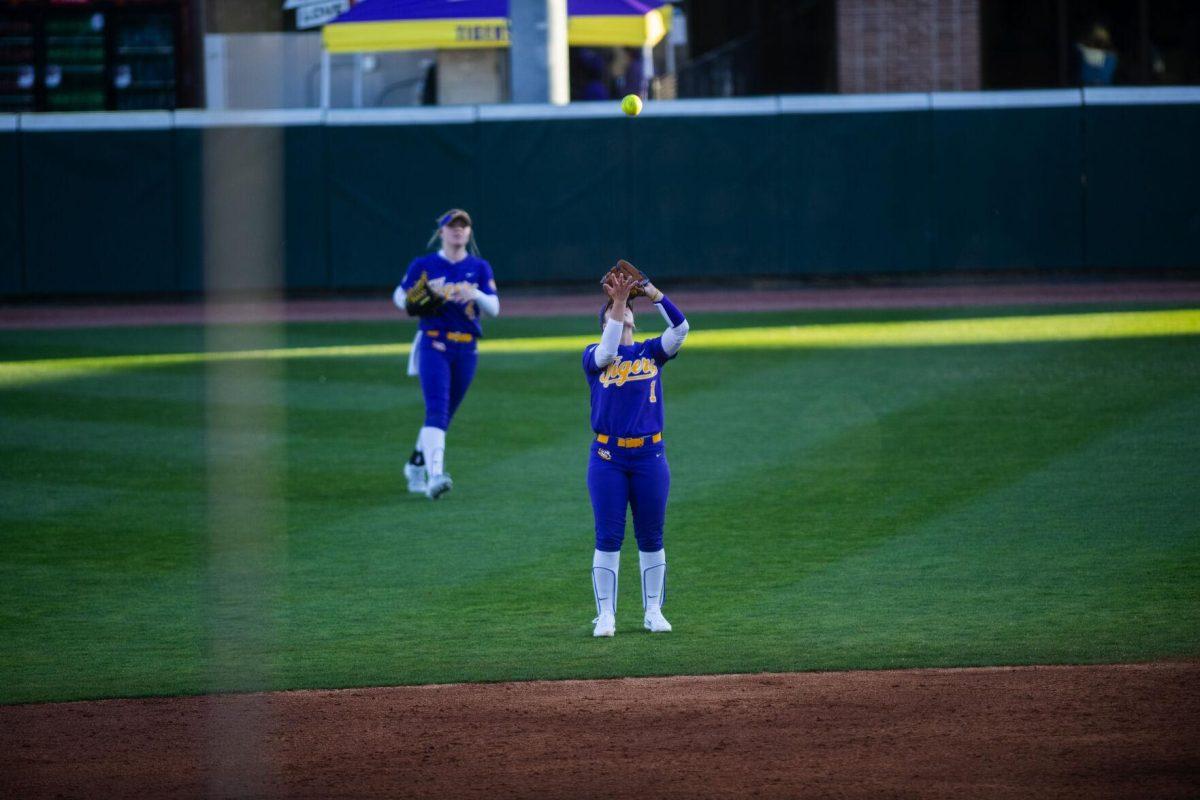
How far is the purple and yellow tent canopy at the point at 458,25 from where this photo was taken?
941 inches

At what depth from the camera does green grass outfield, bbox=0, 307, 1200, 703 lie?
24.4ft

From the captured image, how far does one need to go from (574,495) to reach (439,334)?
4.80ft

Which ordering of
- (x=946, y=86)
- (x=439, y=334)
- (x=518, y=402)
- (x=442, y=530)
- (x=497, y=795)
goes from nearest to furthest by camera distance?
1. (x=497, y=795)
2. (x=442, y=530)
3. (x=439, y=334)
4. (x=518, y=402)
5. (x=946, y=86)

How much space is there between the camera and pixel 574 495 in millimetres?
10969

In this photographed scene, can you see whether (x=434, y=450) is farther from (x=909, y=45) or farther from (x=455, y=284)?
(x=909, y=45)

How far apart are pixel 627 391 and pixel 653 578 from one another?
949 mm

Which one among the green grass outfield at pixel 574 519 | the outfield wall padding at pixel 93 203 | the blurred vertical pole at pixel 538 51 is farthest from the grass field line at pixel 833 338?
the blurred vertical pole at pixel 538 51

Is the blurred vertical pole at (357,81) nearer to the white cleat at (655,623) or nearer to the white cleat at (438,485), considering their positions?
the white cleat at (438,485)

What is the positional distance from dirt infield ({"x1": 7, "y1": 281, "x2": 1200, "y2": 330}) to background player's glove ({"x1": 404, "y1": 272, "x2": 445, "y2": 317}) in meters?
11.0

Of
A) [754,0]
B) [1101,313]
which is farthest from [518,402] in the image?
[754,0]

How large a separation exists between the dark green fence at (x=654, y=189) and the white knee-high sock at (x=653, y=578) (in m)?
15.8

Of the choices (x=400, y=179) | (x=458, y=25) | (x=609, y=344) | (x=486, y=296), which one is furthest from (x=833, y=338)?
(x=609, y=344)

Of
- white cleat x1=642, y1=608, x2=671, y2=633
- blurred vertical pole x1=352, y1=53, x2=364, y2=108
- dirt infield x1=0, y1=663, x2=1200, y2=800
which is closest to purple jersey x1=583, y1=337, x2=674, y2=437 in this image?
white cleat x1=642, y1=608, x2=671, y2=633

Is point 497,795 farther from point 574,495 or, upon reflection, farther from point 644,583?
point 574,495
